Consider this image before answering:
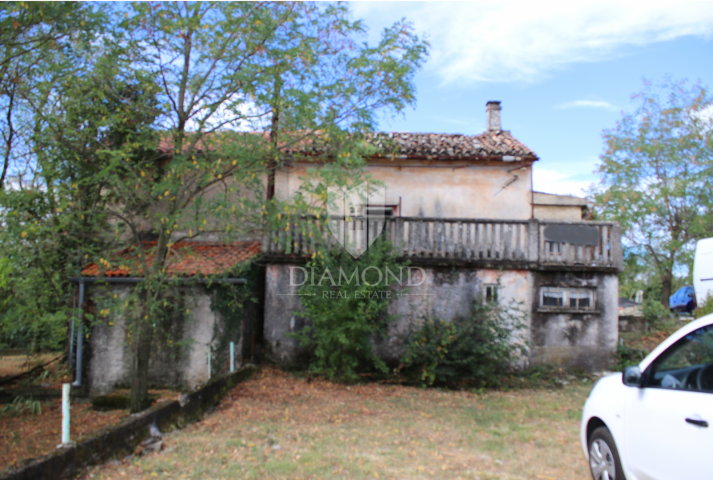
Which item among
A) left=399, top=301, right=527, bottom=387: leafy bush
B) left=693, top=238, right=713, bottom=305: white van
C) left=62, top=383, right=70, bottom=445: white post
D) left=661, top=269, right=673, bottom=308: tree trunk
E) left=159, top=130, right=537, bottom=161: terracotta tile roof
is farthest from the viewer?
left=661, top=269, right=673, bottom=308: tree trunk

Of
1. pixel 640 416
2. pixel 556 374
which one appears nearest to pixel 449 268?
pixel 556 374

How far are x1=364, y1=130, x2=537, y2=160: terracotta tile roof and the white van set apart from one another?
465 cm

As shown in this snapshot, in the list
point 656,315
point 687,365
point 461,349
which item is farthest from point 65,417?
point 656,315

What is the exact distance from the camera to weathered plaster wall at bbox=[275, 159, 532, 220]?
14.0 m

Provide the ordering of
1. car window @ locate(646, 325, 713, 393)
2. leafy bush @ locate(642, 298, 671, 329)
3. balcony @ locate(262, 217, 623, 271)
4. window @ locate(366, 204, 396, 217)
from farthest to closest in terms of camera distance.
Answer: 1. leafy bush @ locate(642, 298, 671, 329)
2. window @ locate(366, 204, 396, 217)
3. balcony @ locate(262, 217, 623, 271)
4. car window @ locate(646, 325, 713, 393)

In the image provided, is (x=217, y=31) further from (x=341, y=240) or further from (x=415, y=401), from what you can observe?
(x=415, y=401)

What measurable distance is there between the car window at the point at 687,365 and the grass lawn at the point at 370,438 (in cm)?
203

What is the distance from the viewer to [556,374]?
1217 cm

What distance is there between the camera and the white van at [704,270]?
423 inches

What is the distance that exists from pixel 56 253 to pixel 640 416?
38.1 feet

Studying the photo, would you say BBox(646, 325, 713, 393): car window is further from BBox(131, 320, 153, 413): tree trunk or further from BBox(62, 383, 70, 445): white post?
BBox(131, 320, 153, 413): tree trunk

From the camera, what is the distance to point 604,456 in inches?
163

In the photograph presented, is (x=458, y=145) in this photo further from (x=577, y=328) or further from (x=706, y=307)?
(x=706, y=307)

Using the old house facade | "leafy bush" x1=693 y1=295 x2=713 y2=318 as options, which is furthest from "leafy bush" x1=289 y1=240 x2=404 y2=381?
"leafy bush" x1=693 y1=295 x2=713 y2=318
